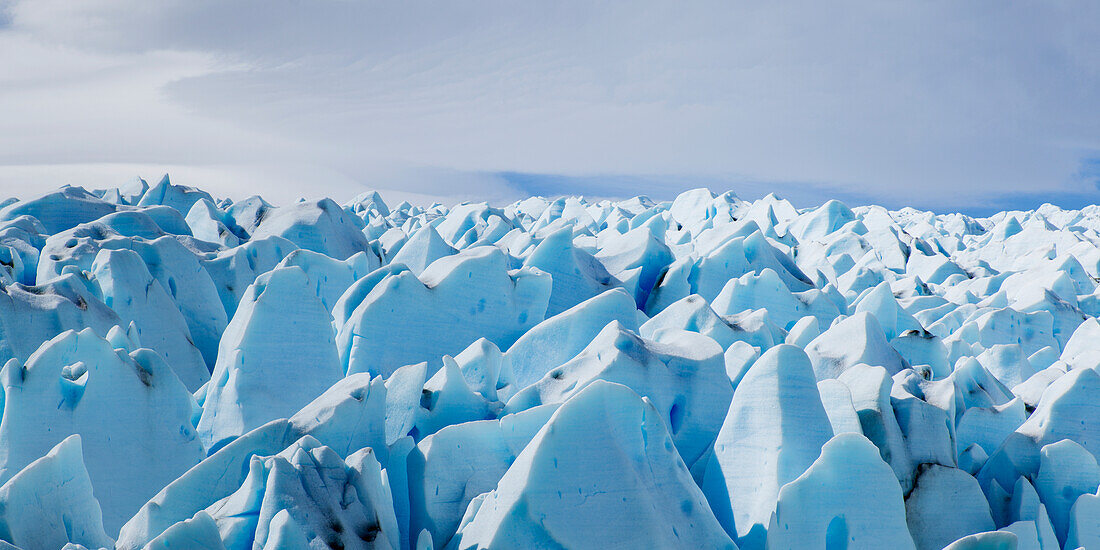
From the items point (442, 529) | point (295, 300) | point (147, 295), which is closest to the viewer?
point (442, 529)

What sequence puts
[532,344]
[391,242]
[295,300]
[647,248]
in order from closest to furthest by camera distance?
[295,300] < [532,344] < [647,248] < [391,242]

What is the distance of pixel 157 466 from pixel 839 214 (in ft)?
49.9

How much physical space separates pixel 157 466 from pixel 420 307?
2.18 m

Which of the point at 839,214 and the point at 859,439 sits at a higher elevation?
the point at 859,439

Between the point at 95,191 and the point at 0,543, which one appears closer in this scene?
the point at 0,543

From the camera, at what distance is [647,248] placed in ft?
29.4

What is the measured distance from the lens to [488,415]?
4.36 m

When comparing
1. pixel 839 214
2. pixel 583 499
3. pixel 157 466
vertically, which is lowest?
pixel 839 214

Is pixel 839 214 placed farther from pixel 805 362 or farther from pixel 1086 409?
pixel 805 362

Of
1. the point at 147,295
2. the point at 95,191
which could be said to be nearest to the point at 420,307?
the point at 147,295

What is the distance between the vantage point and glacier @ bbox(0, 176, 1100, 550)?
128 inches

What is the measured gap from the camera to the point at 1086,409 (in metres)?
4.71

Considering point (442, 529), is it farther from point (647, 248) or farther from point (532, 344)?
point (647, 248)

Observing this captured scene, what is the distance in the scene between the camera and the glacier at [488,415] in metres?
3.25
